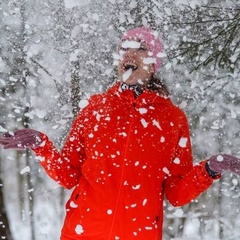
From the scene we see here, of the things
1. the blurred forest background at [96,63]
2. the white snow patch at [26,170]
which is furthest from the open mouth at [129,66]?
the white snow patch at [26,170]

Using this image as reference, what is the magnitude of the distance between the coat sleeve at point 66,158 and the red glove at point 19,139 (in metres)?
0.09

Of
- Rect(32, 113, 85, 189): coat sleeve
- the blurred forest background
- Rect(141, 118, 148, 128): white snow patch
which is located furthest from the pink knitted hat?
the blurred forest background

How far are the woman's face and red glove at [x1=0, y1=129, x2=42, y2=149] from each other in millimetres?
609

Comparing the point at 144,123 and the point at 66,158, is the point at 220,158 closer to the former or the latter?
the point at 144,123

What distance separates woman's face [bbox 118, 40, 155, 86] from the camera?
3.00 m

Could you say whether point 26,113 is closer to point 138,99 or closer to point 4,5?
point 4,5

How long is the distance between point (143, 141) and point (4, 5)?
21.6 feet

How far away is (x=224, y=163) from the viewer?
2758mm

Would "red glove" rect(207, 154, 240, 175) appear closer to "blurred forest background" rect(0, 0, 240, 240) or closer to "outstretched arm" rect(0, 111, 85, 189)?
"outstretched arm" rect(0, 111, 85, 189)

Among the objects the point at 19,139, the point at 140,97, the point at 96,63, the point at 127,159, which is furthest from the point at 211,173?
the point at 96,63

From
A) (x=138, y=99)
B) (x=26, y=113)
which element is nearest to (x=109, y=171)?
(x=138, y=99)

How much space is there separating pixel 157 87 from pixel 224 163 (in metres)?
0.68

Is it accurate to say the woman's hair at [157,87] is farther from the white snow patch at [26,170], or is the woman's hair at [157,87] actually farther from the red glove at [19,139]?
the white snow patch at [26,170]

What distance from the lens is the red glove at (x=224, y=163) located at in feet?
8.94
